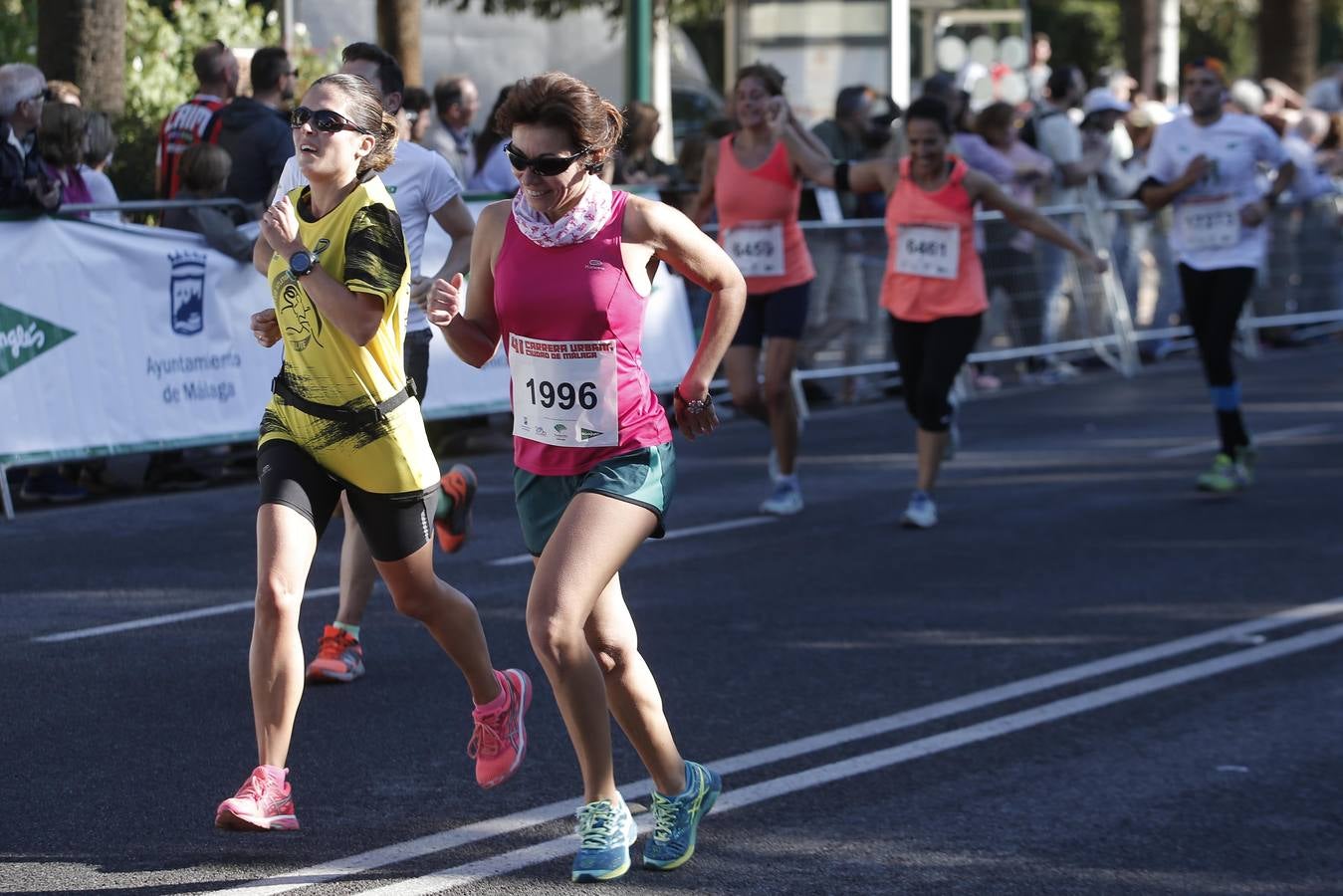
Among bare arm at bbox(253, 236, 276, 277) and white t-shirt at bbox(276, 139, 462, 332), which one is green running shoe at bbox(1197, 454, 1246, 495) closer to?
white t-shirt at bbox(276, 139, 462, 332)

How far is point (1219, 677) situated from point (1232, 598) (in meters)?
1.37


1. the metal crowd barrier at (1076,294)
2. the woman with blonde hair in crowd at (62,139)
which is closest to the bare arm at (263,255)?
the woman with blonde hair in crowd at (62,139)

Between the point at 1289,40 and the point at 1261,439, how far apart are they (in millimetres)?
15460

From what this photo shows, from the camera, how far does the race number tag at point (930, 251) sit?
31.2 ft

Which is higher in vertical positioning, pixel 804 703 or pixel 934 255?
pixel 934 255

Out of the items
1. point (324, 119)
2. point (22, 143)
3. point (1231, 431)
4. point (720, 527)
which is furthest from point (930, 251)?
point (324, 119)

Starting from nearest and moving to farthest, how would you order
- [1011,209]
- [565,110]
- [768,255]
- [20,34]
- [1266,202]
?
[565,110] < [1011,209] < [768,255] < [1266,202] < [20,34]

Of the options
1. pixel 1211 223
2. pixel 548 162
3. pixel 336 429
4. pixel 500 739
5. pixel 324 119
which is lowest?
pixel 500 739

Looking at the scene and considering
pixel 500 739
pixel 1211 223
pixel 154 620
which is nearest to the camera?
pixel 500 739

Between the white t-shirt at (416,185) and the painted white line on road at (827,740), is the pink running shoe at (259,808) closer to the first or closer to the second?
the painted white line on road at (827,740)

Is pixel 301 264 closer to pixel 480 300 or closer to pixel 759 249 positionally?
pixel 480 300

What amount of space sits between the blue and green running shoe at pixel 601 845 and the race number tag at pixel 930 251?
5237 millimetres

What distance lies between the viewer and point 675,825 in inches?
191

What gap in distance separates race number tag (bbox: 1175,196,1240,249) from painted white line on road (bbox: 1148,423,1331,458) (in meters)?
1.57
